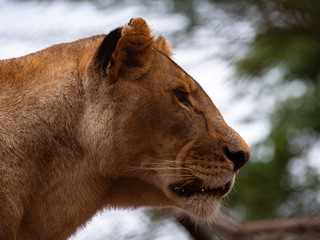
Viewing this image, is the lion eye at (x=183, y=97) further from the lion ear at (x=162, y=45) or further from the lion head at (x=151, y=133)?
the lion ear at (x=162, y=45)

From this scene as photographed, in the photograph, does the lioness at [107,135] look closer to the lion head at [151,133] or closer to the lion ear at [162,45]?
the lion head at [151,133]

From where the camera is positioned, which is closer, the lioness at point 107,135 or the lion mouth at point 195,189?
the lioness at point 107,135

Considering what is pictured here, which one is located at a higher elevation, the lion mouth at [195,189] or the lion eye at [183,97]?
the lion eye at [183,97]

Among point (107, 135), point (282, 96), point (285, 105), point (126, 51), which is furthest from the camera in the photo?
point (285, 105)

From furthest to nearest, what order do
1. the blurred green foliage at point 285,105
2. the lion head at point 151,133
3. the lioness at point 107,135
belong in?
the blurred green foliage at point 285,105 < the lion head at point 151,133 < the lioness at point 107,135

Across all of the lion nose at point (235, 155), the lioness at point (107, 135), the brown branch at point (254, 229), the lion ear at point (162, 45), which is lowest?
the brown branch at point (254, 229)

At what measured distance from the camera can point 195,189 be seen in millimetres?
3600

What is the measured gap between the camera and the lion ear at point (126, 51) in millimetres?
3484

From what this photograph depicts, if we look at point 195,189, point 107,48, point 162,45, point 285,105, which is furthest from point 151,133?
point 285,105

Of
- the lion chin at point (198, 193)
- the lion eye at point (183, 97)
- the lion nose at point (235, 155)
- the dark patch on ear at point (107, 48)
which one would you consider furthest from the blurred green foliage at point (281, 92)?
the lion chin at point (198, 193)

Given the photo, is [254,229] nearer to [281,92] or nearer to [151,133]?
[151,133]

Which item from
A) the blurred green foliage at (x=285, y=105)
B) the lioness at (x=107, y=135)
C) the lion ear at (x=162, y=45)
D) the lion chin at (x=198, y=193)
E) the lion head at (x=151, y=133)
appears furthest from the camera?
the lion ear at (x=162, y=45)

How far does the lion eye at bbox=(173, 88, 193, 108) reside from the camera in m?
3.61

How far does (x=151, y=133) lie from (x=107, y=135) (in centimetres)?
24
